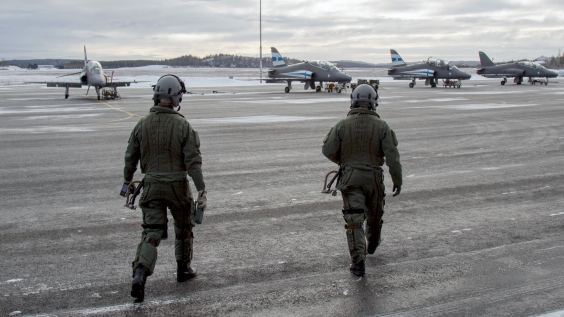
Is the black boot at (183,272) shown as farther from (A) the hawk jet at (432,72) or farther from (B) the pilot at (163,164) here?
(A) the hawk jet at (432,72)

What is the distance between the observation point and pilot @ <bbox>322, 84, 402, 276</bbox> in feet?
17.7

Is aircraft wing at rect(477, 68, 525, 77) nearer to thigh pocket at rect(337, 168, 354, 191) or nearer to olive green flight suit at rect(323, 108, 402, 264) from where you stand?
olive green flight suit at rect(323, 108, 402, 264)

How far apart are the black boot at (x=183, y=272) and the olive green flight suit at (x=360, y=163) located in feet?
5.24

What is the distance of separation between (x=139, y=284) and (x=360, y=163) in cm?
241

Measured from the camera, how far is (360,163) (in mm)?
5492

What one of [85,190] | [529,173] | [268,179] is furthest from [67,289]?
[529,173]

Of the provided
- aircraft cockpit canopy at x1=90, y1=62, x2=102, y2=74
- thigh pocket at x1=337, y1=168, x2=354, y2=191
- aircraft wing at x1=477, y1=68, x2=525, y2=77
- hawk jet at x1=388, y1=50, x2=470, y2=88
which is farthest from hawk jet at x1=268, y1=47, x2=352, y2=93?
thigh pocket at x1=337, y1=168, x2=354, y2=191

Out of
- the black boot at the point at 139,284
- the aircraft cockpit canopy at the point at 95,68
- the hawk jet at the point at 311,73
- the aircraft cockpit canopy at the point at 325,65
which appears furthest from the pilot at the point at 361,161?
the aircraft cockpit canopy at the point at 325,65

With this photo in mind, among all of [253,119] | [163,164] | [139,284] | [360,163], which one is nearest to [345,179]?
[360,163]

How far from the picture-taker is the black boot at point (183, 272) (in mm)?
5207

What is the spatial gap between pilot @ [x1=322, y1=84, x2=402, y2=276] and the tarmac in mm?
407

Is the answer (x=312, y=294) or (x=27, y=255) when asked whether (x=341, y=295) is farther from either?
(x=27, y=255)

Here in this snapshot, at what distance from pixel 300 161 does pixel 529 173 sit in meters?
4.56

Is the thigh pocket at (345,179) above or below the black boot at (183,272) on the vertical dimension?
above
